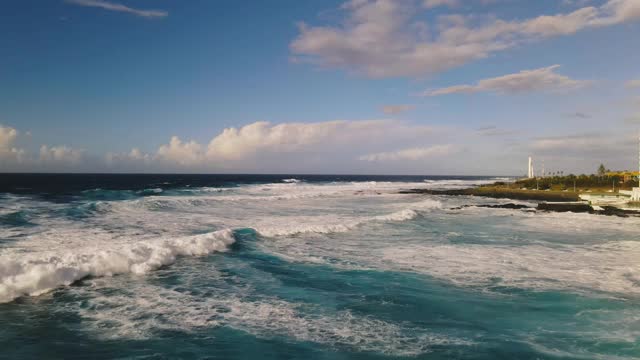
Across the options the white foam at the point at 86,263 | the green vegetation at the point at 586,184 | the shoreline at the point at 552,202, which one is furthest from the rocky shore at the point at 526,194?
the white foam at the point at 86,263

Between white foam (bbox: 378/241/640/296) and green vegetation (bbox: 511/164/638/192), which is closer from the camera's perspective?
white foam (bbox: 378/241/640/296)

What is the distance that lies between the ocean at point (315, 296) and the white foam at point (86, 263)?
0.14ft

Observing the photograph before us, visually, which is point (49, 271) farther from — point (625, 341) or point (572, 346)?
point (625, 341)

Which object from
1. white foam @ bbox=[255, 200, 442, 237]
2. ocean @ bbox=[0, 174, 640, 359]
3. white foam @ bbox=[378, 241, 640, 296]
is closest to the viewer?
ocean @ bbox=[0, 174, 640, 359]

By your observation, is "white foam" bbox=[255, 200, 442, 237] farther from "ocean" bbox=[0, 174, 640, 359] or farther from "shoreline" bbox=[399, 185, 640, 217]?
"shoreline" bbox=[399, 185, 640, 217]

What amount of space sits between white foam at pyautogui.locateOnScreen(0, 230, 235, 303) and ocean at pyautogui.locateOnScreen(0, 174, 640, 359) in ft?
0.14

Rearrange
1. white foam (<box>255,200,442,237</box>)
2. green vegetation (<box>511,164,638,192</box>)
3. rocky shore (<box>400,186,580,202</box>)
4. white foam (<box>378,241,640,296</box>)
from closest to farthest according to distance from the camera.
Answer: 1. white foam (<box>378,241,640,296</box>)
2. white foam (<box>255,200,442,237</box>)
3. rocky shore (<box>400,186,580,202</box>)
4. green vegetation (<box>511,164,638,192</box>)

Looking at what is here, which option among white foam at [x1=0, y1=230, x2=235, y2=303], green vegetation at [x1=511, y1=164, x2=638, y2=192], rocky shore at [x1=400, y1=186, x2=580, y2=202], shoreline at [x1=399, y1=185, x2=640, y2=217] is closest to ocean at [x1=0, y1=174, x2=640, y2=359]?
white foam at [x1=0, y1=230, x2=235, y2=303]

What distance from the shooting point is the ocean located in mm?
9125

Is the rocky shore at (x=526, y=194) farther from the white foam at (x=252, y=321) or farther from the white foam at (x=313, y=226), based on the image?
the white foam at (x=252, y=321)

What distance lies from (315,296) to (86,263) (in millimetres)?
8248

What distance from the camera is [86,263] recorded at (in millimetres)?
15219

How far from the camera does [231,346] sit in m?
9.12

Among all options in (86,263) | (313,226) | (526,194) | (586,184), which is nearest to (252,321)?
(86,263)
